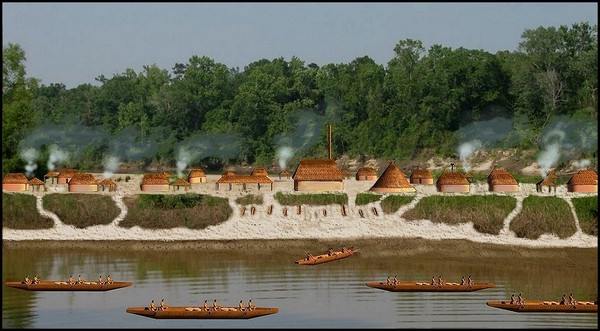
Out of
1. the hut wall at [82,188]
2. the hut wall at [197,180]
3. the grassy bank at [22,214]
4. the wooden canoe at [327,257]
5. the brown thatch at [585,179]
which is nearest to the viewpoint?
the wooden canoe at [327,257]

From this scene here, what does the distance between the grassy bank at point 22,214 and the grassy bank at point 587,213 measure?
3405 centimetres

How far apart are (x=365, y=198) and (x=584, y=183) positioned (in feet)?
49.5

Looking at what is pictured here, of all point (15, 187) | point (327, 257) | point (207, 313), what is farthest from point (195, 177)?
point (207, 313)

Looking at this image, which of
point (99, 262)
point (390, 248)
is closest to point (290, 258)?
point (390, 248)

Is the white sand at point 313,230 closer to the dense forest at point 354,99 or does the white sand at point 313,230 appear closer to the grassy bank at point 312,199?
the grassy bank at point 312,199

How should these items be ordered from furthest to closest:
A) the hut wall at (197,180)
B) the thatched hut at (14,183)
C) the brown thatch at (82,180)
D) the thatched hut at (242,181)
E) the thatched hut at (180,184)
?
the hut wall at (197,180)
the thatched hut at (180,184)
the thatched hut at (242,181)
the thatched hut at (14,183)
the brown thatch at (82,180)

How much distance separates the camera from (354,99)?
164 m

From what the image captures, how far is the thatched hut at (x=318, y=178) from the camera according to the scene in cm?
9031

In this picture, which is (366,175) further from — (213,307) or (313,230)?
(213,307)

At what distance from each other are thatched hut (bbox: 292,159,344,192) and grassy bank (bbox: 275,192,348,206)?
141 inches

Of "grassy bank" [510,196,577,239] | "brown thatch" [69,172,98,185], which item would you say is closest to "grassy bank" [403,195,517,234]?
"grassy bank" [510,196,577,239]

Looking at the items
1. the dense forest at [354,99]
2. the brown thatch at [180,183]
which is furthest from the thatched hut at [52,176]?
the brown thatch at [180,183]

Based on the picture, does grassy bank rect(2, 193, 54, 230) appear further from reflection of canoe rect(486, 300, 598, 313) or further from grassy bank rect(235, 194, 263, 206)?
reflection of canoe rect(486, 300, 598, 313)

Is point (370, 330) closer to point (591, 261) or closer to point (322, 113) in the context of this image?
point (591, 261)
